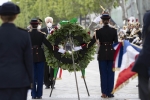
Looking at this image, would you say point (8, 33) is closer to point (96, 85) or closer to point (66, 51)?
point (66, 51)

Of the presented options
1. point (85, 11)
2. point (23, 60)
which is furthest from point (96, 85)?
point (85, 11)

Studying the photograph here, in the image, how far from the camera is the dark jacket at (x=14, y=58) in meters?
8.73

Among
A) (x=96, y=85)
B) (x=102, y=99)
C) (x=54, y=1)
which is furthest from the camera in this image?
(x=54, y=1)

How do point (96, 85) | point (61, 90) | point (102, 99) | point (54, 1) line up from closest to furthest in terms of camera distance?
point (102, 99) → point (61, 90) → point (96, 85) → point (54, 1)

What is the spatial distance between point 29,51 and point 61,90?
27.3 ft

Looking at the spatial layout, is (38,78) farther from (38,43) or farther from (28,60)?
(28,60)

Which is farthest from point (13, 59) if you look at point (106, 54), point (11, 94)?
point (106, 54)

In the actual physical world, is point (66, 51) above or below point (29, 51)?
below


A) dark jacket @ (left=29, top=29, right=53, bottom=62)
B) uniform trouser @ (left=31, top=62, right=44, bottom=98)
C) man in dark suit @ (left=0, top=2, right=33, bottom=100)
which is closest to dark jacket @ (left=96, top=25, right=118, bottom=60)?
dark jacket @ (left=29, top=29, right=53, bottom=62)

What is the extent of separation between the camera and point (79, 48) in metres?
14.9

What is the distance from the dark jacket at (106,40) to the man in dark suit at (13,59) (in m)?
6.00

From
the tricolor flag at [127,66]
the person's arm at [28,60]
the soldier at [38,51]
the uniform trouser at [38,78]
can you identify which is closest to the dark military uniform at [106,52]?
the soldier at [38,51]

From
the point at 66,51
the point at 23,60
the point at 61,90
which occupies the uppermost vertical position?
the point at 23,60

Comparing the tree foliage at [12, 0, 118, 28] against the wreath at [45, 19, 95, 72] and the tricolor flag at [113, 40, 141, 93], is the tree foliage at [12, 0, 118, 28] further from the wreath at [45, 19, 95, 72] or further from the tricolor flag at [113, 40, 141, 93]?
the tricolor flag at [113, 40, 141, 93]
